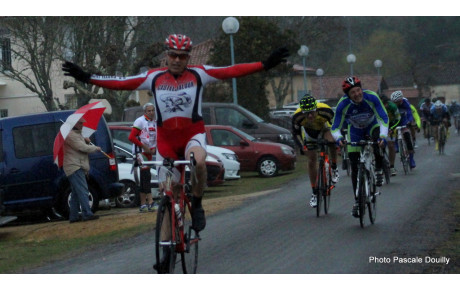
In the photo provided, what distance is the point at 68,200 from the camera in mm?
16047

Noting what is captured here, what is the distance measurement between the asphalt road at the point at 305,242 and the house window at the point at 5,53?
15714 mm

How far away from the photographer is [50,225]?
15.0m

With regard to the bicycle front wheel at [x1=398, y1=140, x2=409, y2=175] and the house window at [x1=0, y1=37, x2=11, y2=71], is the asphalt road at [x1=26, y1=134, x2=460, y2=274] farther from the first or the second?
the house window at [x1=0, y1=37, x2=11, y2=71]

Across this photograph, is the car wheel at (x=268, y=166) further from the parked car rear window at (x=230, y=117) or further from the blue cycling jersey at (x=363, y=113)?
the blue cycling jersey at (x=363, y=113)

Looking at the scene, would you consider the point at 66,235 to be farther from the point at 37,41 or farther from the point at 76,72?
the point at 37,41

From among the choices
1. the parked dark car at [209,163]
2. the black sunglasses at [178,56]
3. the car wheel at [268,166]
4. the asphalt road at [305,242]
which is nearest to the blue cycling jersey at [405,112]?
the asphalt road at [305,242]

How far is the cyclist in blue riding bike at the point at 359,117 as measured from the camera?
1181 cm

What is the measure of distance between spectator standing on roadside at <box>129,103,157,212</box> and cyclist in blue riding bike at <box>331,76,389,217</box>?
468 cm

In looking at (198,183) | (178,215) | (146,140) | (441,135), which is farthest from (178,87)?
(441,135)

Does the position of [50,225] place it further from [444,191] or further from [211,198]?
[444,191]

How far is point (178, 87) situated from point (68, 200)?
27.1 feet

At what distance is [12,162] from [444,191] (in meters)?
7.80

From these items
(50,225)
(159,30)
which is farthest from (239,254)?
(159,30)

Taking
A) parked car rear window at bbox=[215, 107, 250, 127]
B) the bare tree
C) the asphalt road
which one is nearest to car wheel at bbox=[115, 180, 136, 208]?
the asphalt road
